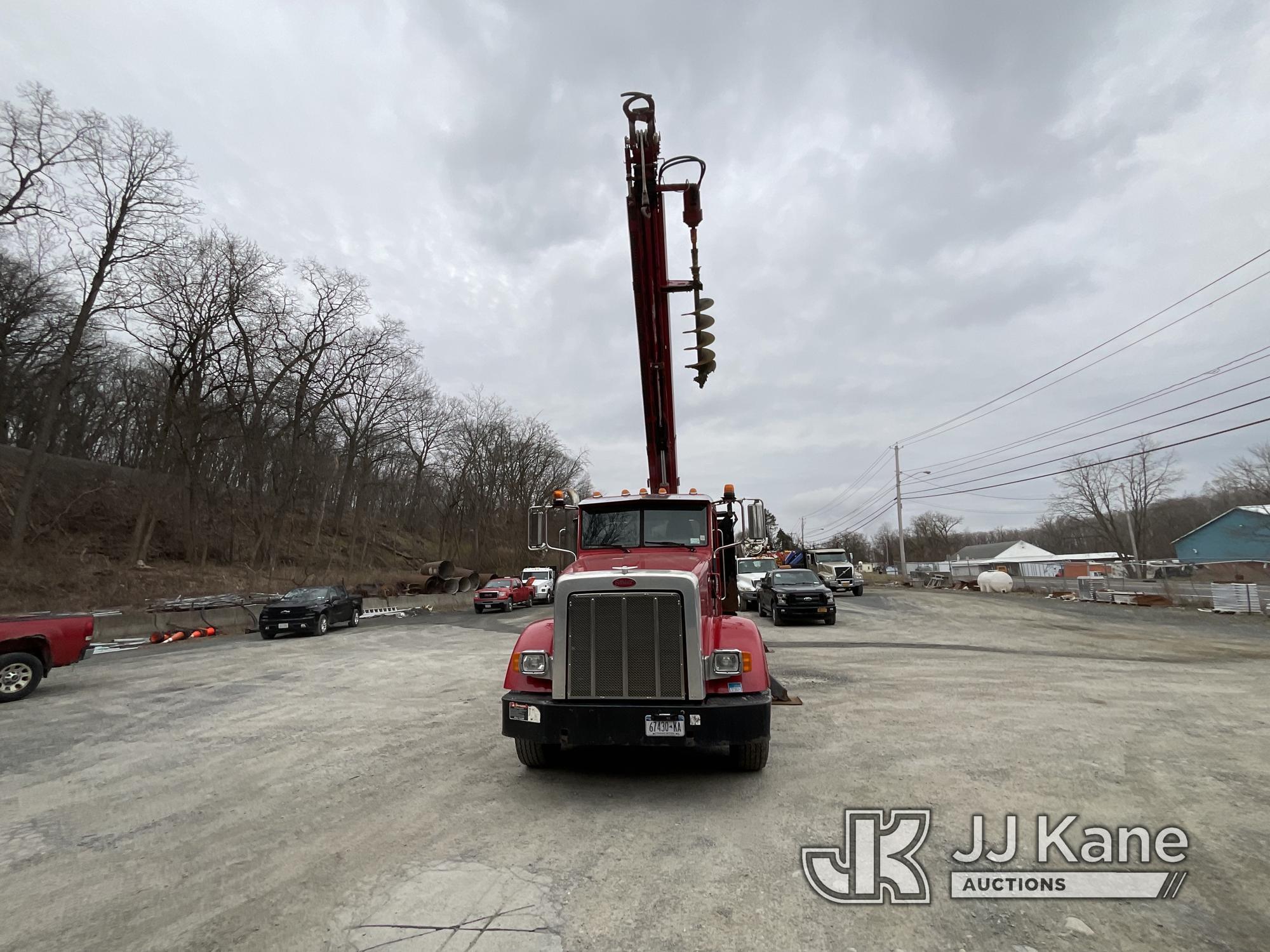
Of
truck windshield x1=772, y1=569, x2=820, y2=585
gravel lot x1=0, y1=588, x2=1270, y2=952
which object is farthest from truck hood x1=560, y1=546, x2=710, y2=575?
truck windshield x1=772, y1=569, x2=820, y2=585

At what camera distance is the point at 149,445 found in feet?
96.0

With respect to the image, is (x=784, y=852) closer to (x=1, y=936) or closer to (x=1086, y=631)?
(x=1, y=936)

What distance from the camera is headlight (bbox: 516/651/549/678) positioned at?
515 centimetres

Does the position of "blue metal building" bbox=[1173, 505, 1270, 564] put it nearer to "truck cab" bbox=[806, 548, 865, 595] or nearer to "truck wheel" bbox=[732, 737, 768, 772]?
"truck cab" bbox=[806, 548, 865, 595]

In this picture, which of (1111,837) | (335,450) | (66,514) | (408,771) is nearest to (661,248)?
(408,771)

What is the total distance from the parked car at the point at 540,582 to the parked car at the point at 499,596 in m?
1.85

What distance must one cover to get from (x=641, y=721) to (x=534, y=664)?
101 cm

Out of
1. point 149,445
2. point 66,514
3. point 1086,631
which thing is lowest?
point 1086,631

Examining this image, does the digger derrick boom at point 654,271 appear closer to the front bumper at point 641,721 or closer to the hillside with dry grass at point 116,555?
the front bumper at point 641,721

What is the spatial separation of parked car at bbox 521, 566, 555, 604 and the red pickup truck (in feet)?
76.5

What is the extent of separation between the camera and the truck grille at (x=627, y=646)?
491 cm

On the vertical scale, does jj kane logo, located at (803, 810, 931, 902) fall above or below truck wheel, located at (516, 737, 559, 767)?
below

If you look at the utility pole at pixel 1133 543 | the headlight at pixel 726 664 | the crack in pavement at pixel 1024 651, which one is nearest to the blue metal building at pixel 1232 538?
the utility pole at pixel 1133 543

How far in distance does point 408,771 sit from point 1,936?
9.13ft
